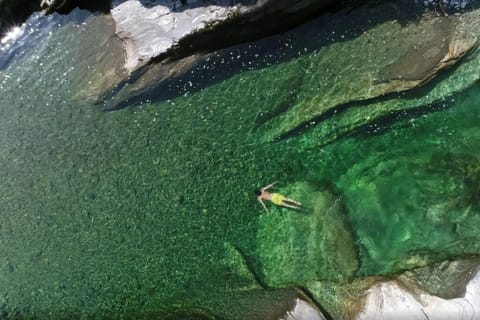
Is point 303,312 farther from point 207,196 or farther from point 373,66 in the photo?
point 373,66

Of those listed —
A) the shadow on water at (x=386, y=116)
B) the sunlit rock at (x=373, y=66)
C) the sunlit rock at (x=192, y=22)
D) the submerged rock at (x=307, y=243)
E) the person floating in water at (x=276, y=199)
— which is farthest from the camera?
the person floating in water at (x=276, y=199)

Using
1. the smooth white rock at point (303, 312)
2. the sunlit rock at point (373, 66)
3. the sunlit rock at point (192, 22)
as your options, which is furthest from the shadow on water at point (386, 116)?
the smooth white rock at point (303, 312)

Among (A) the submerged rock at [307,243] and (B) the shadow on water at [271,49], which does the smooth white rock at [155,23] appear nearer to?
(B) the shadow on water at [271,49]

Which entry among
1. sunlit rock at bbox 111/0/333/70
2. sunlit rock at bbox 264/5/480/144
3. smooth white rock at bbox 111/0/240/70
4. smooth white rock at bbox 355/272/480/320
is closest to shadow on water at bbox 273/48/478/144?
sunlit rock at bbox 264/5/480/144

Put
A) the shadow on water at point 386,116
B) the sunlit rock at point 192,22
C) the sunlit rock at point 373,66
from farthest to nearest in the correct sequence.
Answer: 1. the shadow on water at point 386,116
2. the sunlit rock at point 373,66
3. the sunlit rock at point 192,22

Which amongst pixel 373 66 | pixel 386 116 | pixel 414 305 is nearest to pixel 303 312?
pixel 414 305

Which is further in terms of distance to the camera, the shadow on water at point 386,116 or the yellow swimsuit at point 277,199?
the yellow swimsuit at point 277,199
